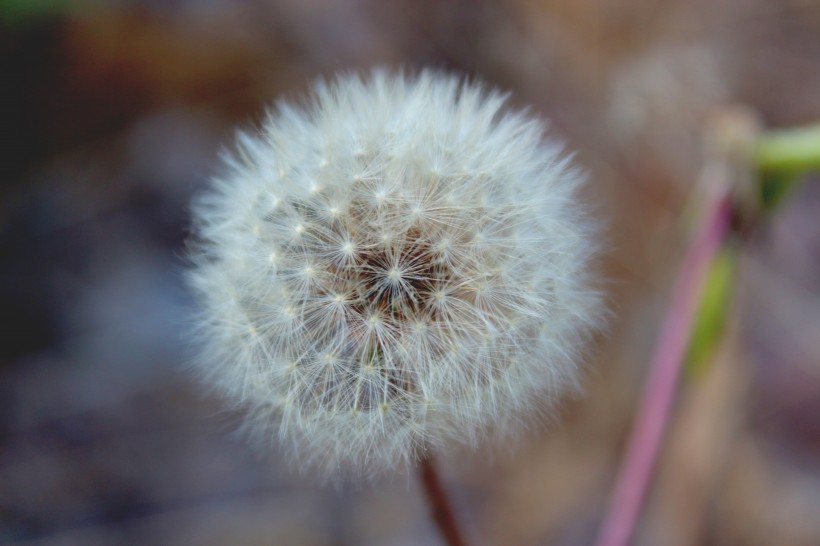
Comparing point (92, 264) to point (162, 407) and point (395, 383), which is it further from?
point (395, 383)

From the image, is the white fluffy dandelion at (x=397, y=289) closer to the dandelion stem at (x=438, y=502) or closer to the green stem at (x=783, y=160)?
the dandelion stem at (x=438, y=502)

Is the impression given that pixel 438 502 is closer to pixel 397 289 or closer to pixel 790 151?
pixel 397 289

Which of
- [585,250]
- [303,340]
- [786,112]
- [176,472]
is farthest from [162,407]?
[786,112]

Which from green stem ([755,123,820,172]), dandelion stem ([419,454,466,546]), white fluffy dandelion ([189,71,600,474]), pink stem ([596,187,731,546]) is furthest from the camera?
green stem ([755,123,820,172])

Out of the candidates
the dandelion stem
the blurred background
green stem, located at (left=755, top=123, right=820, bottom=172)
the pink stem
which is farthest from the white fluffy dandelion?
the blurred background

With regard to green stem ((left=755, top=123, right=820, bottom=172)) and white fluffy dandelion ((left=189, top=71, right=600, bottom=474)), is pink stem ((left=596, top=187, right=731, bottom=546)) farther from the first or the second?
white fluffy dandelion ((left=189, top=71, right=600, bottom=474))

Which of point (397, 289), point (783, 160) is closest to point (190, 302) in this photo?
point (397, 289)

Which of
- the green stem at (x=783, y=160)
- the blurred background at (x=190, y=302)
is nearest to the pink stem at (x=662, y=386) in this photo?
the green stem at (x=783, y=160)
